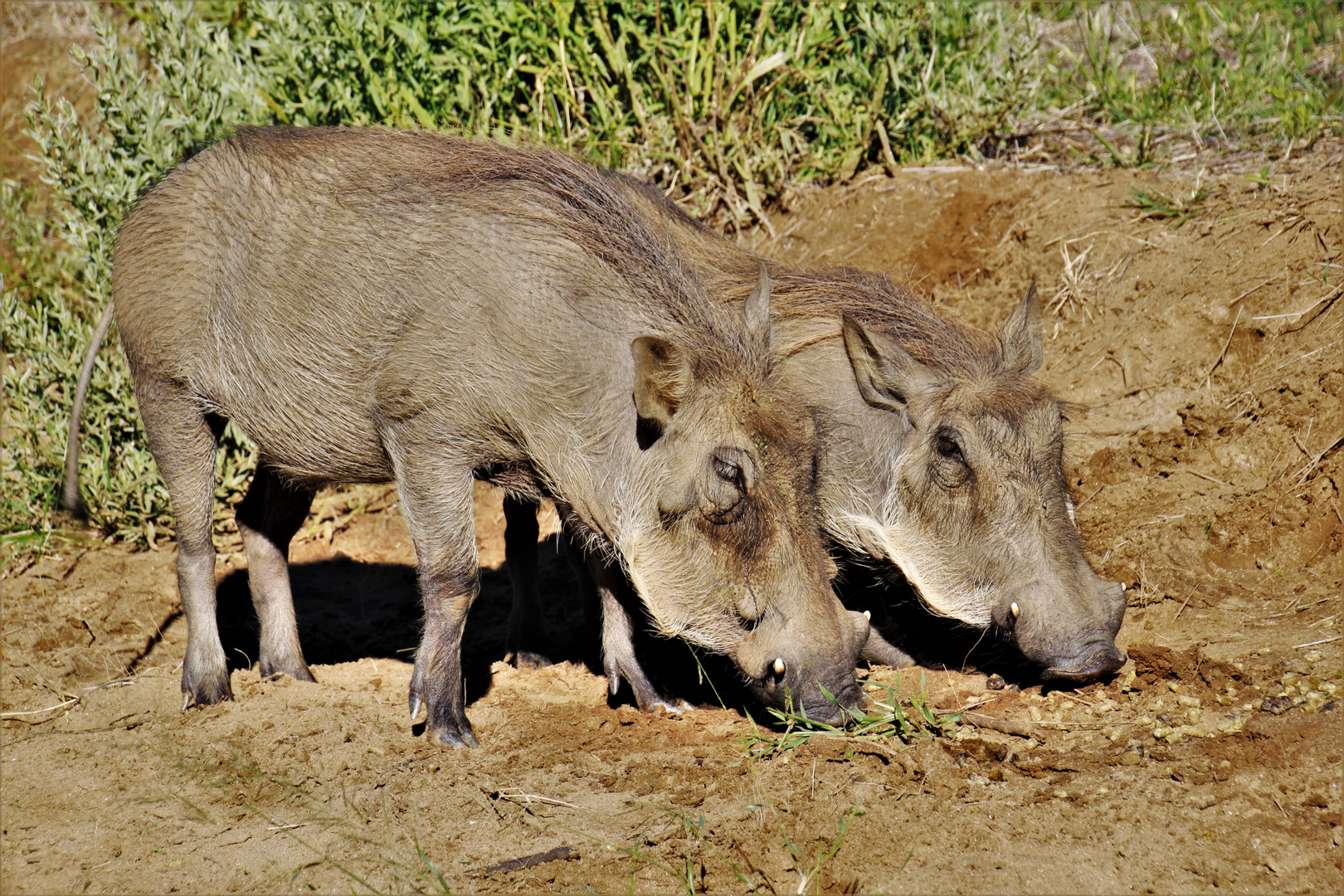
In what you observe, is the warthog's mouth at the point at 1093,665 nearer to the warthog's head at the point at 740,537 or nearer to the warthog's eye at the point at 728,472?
the warthog's head at the point at 740,537

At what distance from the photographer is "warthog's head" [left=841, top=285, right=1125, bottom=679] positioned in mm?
3500

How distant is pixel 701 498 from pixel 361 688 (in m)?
1.66

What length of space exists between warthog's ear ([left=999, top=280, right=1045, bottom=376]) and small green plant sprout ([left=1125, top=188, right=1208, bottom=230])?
1435 mm

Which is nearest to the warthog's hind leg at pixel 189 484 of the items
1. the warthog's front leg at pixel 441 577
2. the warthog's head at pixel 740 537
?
the warthog's front leg at pixel 441 577

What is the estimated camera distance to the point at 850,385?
399cm

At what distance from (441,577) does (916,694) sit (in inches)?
61.0

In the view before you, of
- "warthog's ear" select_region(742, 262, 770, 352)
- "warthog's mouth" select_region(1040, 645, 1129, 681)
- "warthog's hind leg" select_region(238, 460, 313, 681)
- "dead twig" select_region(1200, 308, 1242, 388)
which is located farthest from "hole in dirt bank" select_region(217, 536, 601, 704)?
"dead twig" select_region(1200, 308, 1242, 388)

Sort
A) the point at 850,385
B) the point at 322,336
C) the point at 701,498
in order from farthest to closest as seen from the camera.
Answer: the point at 850,385, the point at 322,336, the point at 701,498

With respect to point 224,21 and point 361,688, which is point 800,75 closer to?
point 224,21

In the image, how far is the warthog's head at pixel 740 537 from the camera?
3.17m

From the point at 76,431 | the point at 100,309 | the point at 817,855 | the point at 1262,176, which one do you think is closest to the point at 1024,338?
the point at 1262,176

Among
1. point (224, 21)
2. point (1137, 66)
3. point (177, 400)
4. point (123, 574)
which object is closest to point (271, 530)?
point (177, 400)

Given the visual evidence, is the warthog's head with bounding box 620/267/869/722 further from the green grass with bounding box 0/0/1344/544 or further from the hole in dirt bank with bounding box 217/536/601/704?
the green grass with bounding box 0/0/1344/544

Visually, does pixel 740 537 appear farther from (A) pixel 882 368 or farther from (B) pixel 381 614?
(B) pixel 381 614
